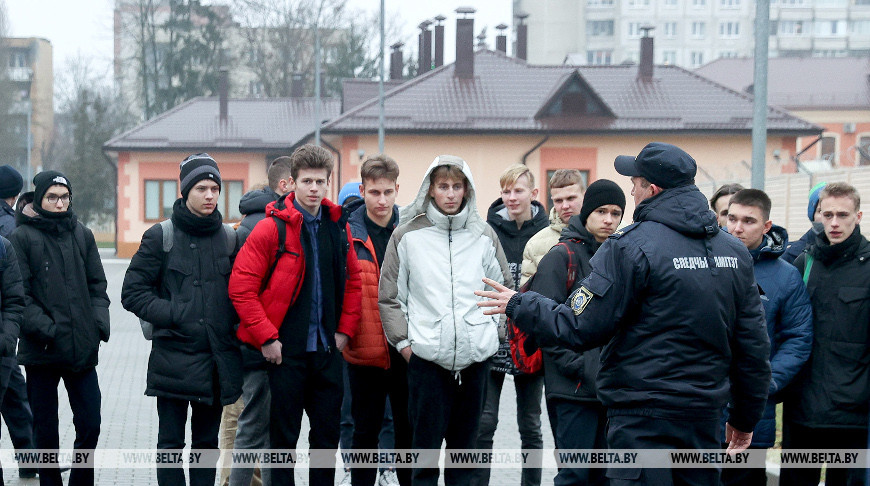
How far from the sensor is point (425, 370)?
19.7 feet

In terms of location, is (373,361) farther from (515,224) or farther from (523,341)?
(515,224)

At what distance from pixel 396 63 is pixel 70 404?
Result: 151 ft

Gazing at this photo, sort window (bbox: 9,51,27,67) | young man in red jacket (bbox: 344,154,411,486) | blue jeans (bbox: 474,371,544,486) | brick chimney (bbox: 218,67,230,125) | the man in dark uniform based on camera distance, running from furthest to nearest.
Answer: window (bbox: 9,51,27,67), brick chimney (bbox: 218,67,230,125), blue jeans (bbox: 474,371,544,486), young man in red jacket (bbox: 344,154,411,486), the man in dark uniform

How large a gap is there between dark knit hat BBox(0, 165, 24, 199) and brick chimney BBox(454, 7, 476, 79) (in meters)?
30.6

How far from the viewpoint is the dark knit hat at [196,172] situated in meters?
6.05

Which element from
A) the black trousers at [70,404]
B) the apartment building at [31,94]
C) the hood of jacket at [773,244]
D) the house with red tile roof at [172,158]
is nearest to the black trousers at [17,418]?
the black trousers at [70,404]

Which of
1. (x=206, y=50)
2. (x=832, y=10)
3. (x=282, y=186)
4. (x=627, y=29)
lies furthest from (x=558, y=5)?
(x=282, y=186)

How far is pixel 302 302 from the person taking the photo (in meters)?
6.07

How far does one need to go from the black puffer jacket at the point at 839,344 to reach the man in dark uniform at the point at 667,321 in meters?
1.34

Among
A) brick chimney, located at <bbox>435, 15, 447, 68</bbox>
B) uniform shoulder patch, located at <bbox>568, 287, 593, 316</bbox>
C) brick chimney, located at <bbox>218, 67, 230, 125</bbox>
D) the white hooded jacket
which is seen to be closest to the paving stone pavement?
the white hooded jacket

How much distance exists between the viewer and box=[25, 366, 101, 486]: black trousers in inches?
255

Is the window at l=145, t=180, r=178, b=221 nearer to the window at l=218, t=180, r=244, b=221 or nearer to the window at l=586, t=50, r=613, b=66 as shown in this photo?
A: the window at l=218, t=180, r=244, b=221

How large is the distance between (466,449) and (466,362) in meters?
0.53

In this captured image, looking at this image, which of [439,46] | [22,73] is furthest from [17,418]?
[22,73]
